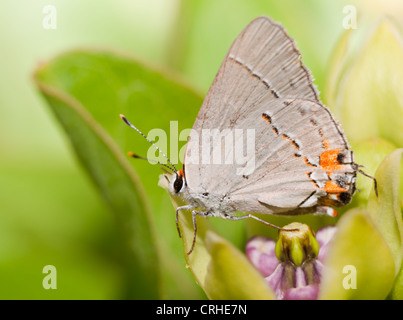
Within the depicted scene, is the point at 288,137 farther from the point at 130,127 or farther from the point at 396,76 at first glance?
the point at 130,127

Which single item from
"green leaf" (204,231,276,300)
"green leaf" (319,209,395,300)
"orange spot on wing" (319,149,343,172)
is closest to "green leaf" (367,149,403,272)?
"green leaf" (319,209,395,300)

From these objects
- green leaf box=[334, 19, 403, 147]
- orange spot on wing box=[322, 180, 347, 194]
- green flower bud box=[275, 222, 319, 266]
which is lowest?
green flower bud box=[275, 222, 319, 266]

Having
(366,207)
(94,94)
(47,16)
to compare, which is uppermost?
(47,16)

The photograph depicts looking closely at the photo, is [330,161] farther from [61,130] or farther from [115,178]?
[61,130]

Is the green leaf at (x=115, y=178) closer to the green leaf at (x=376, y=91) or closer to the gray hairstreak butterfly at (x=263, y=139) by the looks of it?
the gray hairstreak butterfly at (x=263, y=139)

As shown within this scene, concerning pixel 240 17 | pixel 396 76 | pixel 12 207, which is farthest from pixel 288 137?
pixel 12 207

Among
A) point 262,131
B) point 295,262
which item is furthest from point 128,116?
point 295,262

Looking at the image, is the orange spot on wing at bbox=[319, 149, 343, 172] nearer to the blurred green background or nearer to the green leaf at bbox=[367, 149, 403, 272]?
the green leaf at bbox=[367, 149, 403, 272]
